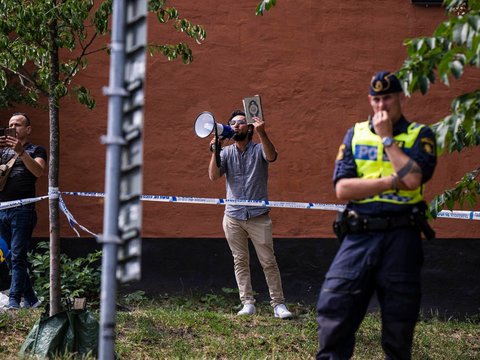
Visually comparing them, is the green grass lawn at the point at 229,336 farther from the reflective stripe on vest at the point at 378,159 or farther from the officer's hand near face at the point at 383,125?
A: the officer's hand near face at the point at 383,125

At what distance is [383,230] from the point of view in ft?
17.0

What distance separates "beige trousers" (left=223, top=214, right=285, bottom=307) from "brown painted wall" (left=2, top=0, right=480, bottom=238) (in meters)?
1.18

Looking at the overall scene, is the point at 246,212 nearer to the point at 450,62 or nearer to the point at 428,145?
the point at 428,145

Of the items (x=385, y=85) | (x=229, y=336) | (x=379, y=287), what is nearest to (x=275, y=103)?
(x=229, y=336)

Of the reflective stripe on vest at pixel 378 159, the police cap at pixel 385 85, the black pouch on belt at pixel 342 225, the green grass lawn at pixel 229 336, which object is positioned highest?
the police cap at pixel 385 85

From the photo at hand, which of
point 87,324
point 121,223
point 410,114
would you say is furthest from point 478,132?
point 410,114

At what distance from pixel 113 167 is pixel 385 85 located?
2158mm

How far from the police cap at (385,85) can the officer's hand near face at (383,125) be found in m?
0.15

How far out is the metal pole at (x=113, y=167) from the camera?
3582 mm

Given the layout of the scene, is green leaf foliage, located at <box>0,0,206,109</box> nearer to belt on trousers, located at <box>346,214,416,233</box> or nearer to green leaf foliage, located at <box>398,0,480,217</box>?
green leaf foliage, located at <box>398,0,480,217</box>

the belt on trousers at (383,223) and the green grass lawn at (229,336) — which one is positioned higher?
the belt on trousers at (383,223)

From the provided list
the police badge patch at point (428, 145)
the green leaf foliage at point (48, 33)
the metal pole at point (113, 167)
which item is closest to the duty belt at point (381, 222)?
the police badge patch at point (428, 145)

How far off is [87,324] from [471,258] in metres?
4.72

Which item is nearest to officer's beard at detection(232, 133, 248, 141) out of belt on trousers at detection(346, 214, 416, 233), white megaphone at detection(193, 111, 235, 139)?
white megaphone at detection(193, 111, 235, 139)
